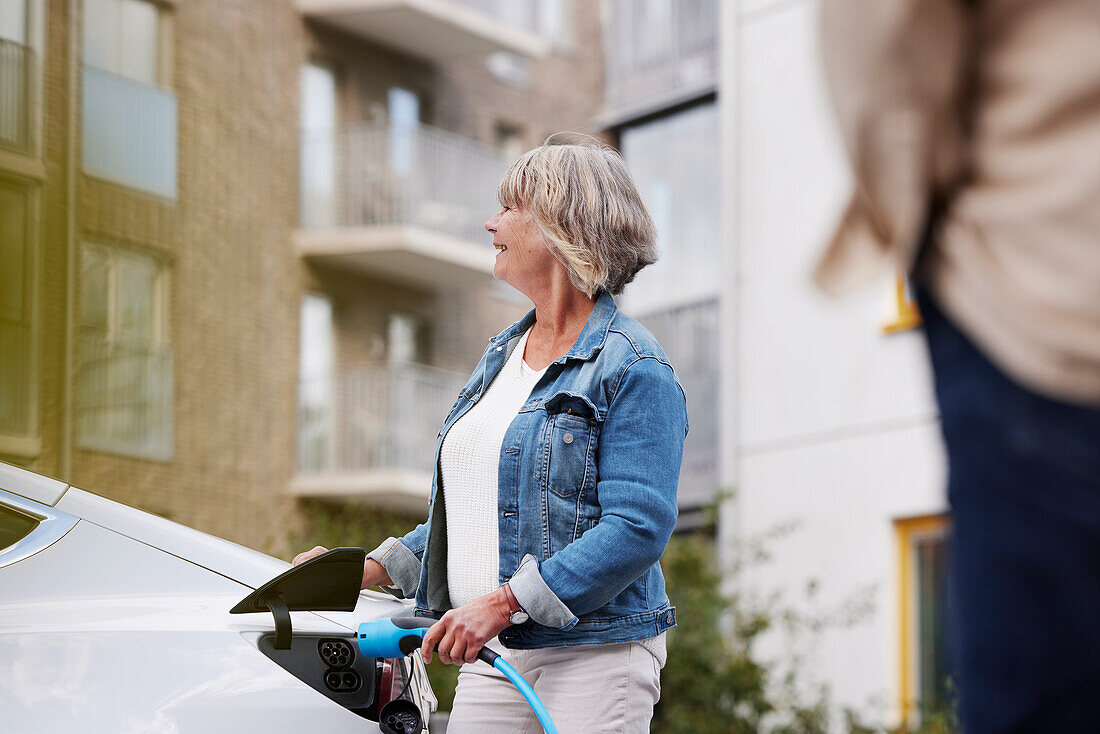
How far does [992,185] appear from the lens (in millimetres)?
1183

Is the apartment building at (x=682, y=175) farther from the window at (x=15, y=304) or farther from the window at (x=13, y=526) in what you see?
the window at (x=15, y=304)

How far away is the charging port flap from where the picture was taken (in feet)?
8.07

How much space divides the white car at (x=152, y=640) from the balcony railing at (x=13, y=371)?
0.96m

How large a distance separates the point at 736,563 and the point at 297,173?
26.7ft

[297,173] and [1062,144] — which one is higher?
[297,173]

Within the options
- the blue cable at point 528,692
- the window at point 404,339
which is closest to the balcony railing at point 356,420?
the window at point 404,339

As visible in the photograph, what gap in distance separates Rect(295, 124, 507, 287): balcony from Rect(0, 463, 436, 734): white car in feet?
46.1

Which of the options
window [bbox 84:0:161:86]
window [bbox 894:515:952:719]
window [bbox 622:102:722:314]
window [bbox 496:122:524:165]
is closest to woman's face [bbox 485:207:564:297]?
window [bbox 894:515:952:719]

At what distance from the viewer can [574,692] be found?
2.47m

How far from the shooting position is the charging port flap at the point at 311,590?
246 centimetres

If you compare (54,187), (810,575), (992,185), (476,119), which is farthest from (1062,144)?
(476,119)

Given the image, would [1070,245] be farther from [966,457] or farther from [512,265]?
[512,265]

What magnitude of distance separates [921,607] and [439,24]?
926 centimetres

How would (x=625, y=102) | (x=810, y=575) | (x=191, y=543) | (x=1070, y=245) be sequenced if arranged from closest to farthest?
(x=1070, y=245), (x=191, y=543), (x=810, y=575), (x=625, y=102)
